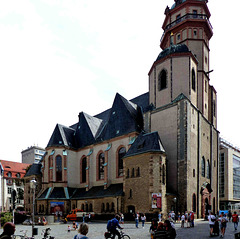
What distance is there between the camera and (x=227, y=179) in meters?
68.9

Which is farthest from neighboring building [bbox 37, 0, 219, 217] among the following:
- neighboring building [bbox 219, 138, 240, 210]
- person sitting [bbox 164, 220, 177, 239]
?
neighboring building [bbox 219, 138, 240, 210]

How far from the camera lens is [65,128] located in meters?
53.6

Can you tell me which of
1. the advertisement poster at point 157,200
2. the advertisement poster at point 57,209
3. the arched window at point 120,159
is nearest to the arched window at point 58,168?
the advertisement poster at point 57,209

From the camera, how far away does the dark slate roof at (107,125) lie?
42.5 m

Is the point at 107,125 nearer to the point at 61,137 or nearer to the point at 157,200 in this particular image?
the point at 61,137

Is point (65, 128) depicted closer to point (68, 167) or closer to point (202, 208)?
point (68, 167)

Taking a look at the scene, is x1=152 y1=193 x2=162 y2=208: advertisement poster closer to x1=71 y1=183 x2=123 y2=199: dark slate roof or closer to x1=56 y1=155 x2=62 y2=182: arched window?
x1=71 y1=183 x2=123 y2=199: dark slate roof

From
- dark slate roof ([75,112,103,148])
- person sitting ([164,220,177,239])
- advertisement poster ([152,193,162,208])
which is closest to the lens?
person sitting ([164,220,177,239])

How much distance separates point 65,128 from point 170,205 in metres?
26.9

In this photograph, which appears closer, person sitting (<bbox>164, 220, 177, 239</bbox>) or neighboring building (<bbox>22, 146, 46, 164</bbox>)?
person sitting (<bbox>164, 220, 177, 239</bbox>)

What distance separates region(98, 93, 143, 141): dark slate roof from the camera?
4169 centimetres


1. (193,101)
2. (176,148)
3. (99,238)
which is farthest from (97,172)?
(99,238)

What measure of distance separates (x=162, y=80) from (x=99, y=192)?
1795 centimetres

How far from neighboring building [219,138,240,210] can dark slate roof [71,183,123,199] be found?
121 feet
